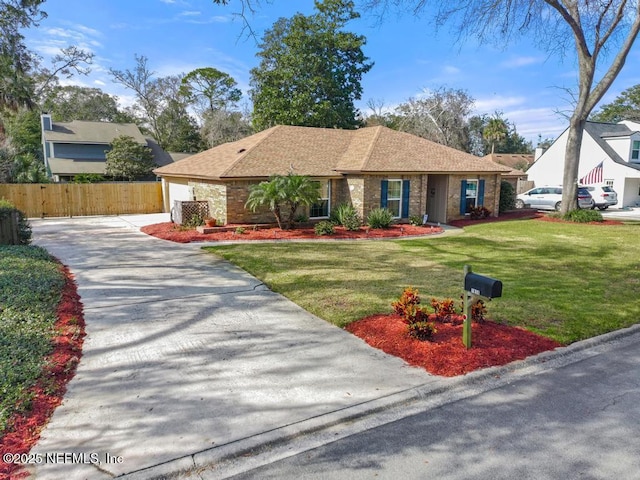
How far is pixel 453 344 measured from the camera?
18.6 ft

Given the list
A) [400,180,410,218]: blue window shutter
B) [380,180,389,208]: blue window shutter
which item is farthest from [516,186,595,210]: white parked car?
[380,180,389,208]: blue window shutter

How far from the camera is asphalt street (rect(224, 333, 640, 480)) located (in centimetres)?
340

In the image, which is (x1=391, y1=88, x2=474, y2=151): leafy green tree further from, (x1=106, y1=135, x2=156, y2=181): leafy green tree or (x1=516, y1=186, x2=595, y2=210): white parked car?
(x1=106, y1=135, x2=156, y2=181): leafy green tree

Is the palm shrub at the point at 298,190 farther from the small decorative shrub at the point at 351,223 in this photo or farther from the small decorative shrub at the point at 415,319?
the small decorative shrub at the point at 415,319

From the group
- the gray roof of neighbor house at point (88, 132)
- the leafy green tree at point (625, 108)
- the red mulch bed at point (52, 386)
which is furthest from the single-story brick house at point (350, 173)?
the leafy green tree at point (625, 108)

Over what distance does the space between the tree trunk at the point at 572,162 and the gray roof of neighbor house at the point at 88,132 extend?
3049 cm

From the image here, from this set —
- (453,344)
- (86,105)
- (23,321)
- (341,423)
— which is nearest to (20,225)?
(23,321)

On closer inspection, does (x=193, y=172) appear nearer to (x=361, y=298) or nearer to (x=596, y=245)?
(x=361, y=298)

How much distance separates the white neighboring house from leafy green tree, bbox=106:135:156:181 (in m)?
31.9

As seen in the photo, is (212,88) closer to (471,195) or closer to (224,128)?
(224,128)

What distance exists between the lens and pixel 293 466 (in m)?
3.47

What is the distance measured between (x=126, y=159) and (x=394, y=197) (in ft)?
73.8

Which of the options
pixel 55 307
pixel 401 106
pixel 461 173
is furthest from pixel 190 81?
pixel 55 307

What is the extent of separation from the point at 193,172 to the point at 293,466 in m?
16.1
